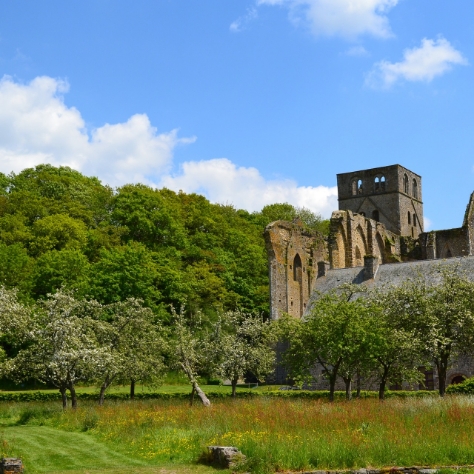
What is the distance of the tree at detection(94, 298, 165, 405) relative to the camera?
31.5 metres

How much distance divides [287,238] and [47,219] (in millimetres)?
19341

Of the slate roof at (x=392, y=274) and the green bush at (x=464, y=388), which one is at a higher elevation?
the slate roof at (x=392, y=274)

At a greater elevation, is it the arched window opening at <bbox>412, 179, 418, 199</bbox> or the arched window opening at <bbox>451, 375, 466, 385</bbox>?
the arched window opening at <bbox>412, 179, 418, 199</bbox>

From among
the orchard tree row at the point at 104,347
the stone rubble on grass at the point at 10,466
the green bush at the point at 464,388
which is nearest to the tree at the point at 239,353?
the orchard tree row at the point at 104,347

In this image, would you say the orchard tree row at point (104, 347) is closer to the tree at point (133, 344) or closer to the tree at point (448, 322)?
the tree at point (133, 344)

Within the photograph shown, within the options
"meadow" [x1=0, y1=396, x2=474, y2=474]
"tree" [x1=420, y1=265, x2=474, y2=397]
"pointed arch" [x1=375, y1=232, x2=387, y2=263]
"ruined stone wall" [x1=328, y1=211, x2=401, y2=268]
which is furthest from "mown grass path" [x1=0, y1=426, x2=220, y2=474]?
"pointed arch" [x1=375, y1=232, x2=387, y2=263]

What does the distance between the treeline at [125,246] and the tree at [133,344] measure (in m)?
12.2

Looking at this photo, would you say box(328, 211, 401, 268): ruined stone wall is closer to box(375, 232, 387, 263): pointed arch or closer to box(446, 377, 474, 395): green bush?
box(375, 232, 387, 263): pointed arch

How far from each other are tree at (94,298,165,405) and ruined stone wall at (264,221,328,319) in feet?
53.1

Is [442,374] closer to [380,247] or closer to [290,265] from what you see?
[290,265]

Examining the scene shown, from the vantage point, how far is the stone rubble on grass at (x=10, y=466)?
14.2 m

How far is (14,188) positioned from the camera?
67.2 metres

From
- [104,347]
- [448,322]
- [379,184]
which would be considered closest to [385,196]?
[379,184]

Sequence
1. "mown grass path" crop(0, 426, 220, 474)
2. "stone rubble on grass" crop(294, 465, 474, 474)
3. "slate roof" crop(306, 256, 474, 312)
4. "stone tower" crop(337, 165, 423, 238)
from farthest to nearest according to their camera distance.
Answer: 1. "stone tower" crop(337, 165, 423, 238)
2. "slate roof" crop(306, 256, 474, 312)
3. "mown grass path" crop(0, 426, 220, 474)
4. "stone rubble on grass" crop(294, 465, 474, 474)
